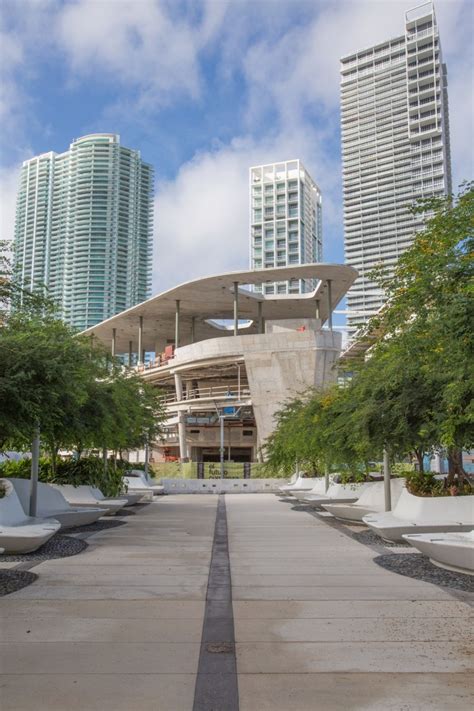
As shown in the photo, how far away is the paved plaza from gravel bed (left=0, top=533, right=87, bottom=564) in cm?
46

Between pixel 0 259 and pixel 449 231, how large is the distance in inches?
284

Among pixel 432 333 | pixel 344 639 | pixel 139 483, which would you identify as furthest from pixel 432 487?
pixel 139 483

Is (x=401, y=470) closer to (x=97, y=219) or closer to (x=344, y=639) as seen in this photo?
(x=344, y=639)

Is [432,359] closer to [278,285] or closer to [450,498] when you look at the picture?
[450,498]

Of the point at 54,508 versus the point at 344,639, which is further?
the point at 54,508

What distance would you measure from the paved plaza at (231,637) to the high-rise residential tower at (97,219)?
146ft

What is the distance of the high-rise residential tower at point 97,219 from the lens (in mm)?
62625

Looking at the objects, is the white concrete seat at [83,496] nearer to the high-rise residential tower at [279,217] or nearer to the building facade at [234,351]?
the building facade at [234,351]

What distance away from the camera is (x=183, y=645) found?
16.2 feet

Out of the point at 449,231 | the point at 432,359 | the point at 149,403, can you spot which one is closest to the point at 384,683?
the point at 432,359

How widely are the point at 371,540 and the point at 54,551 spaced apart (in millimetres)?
6015

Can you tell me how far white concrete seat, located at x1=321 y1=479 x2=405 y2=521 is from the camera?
14680 mm

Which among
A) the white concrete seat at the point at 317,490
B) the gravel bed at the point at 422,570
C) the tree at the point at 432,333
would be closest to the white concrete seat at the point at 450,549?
the gravel bed at the point at 422,570

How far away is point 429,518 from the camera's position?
10859mm
